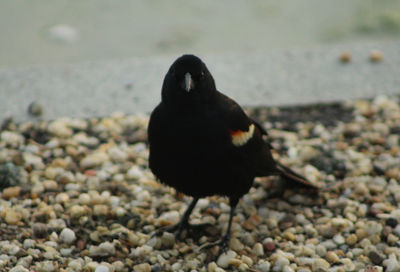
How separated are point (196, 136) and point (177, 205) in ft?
3.20

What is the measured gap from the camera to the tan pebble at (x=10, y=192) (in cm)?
393

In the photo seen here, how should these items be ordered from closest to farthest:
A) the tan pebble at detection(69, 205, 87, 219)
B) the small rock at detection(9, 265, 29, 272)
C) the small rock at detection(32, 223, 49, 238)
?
1. the small rock at detection(9, 265, 29, 272)
2. the small rock at detection(32, 223, 49, 238)
3. the tan pebble at detection(69, 205, 87, 219)

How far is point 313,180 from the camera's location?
4.29 m

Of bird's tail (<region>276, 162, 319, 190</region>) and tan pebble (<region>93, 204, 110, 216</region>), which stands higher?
bird's tail (<region>276, 162, 319, 190</region>)

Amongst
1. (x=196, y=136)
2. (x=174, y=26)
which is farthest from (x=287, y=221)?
(x=174, y=26)

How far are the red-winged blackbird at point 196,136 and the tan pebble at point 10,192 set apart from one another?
1040mm

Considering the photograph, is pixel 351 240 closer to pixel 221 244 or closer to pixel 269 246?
pixel 269 246

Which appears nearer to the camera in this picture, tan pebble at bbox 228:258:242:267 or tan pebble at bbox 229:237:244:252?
tan pebble at bbox 228:258:242:267

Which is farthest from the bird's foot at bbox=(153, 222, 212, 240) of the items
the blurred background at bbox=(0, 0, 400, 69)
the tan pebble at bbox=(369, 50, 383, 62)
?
the blurred background at bbox=(0, 0, 400, 69)

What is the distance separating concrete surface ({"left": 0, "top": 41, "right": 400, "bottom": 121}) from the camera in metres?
5.20

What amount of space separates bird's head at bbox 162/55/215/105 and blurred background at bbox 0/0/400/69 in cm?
335

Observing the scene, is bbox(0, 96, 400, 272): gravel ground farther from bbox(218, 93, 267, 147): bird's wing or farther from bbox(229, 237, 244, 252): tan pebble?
bbox(218, 93, 267, 147): bird's wing

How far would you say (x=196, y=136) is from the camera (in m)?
3.28

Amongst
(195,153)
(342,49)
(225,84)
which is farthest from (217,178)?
(342,49)
